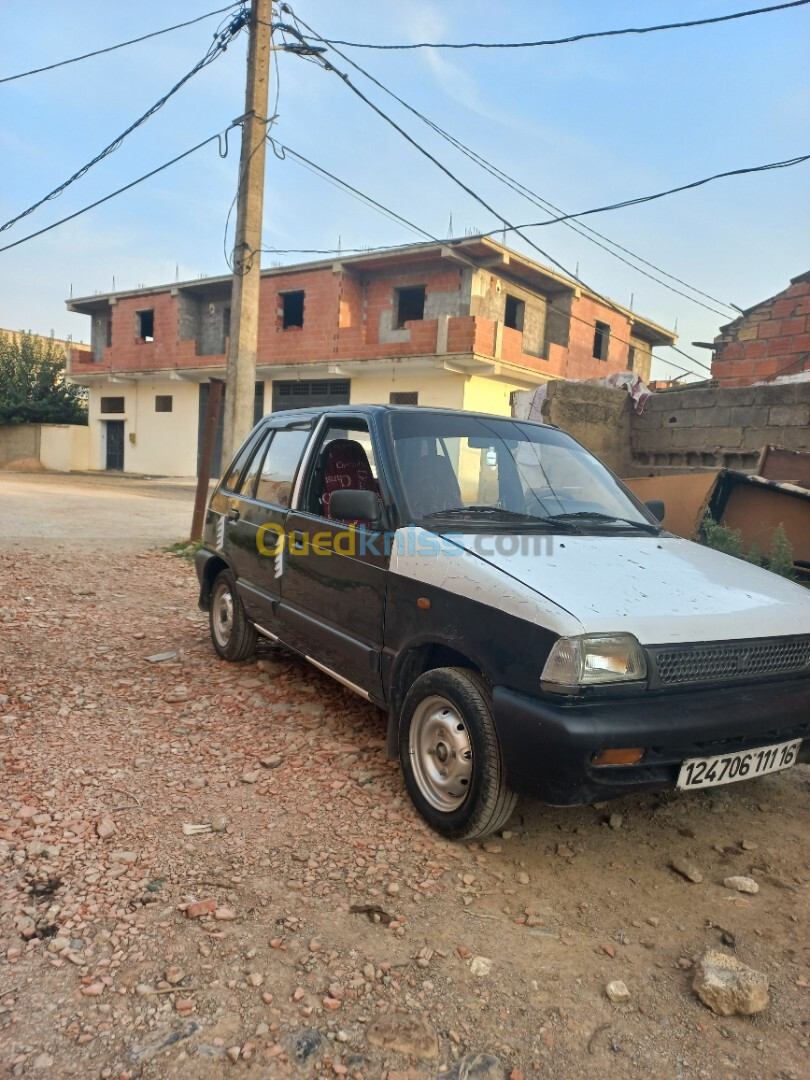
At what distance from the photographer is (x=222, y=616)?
4918mm

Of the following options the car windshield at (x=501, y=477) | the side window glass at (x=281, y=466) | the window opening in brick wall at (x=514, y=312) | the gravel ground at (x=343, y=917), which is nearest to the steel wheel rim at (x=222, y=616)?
the side window glass at (x=281, y=466)

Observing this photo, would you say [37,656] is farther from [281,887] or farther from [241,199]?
[241,199]

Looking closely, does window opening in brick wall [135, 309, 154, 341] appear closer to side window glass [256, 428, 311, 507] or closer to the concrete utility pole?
the concrete utility pole

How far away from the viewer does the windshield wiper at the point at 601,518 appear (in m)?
3.30

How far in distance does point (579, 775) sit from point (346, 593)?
1484 millimetres

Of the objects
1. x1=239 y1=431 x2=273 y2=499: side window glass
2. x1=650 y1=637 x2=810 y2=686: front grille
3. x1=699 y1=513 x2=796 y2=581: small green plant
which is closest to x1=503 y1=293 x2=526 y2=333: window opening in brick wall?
x1=699 y1=513 x2=796 y2=581: small green plant

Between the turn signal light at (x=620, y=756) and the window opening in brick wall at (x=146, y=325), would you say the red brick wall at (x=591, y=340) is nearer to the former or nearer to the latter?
the window opening in brick wall at (x=146, y=325)

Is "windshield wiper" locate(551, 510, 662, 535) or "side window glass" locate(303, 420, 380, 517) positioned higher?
"side window glass" locate(303, 420, 380, 517)

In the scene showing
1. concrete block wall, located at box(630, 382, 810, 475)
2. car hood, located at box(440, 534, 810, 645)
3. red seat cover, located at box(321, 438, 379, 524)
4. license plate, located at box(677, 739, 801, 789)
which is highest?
concrete block wall, located at box(630, 382, 810, 475)

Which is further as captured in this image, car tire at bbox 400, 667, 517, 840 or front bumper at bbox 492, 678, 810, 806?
car tire at bbox 400, 667, 517, 840

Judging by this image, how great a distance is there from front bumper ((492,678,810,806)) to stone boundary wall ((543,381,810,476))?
5.14m

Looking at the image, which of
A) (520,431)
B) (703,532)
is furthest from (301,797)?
(703,532)

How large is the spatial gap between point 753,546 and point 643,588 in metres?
4.10

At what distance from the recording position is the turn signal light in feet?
7.36
